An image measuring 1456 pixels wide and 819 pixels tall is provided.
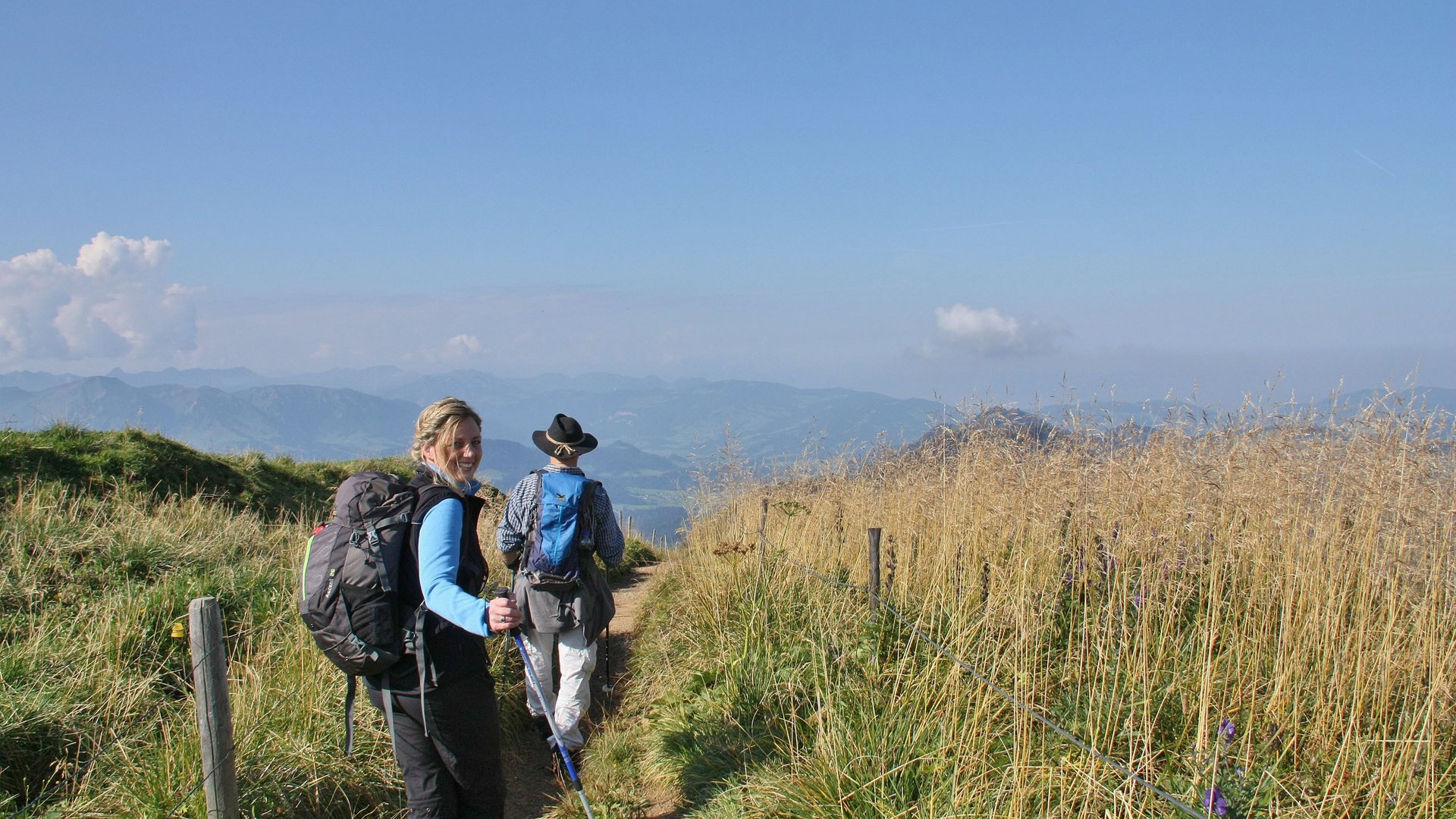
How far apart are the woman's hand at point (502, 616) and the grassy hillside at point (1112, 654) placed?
151 cm

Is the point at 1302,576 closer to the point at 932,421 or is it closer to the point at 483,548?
the point at 932,421

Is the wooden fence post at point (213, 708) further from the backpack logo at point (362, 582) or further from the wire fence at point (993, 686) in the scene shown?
the wire fence at point (993, 686)

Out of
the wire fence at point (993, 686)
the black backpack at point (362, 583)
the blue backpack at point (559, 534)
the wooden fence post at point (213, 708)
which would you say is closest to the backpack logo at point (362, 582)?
the black backpack at point (362, 583)


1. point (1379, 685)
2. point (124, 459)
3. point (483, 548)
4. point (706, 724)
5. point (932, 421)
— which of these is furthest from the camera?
point (124, 459)

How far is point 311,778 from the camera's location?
3.84 meters

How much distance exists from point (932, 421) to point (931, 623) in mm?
3339

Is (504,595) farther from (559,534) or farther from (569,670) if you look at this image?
(569,670)

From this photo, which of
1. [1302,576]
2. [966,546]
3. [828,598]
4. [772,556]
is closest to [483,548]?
[772,556]

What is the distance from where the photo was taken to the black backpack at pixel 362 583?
106 inches

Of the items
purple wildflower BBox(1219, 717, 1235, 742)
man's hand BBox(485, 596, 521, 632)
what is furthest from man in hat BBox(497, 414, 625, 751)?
purple wildflower BBox(1219, 717, 1235, 742)

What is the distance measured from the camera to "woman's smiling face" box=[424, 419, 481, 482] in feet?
9.66

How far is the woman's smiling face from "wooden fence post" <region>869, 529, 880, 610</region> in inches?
95.7

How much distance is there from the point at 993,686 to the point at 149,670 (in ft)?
16.6

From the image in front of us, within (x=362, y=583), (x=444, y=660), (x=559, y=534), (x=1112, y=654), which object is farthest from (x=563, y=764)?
(x=1112, y=654)
